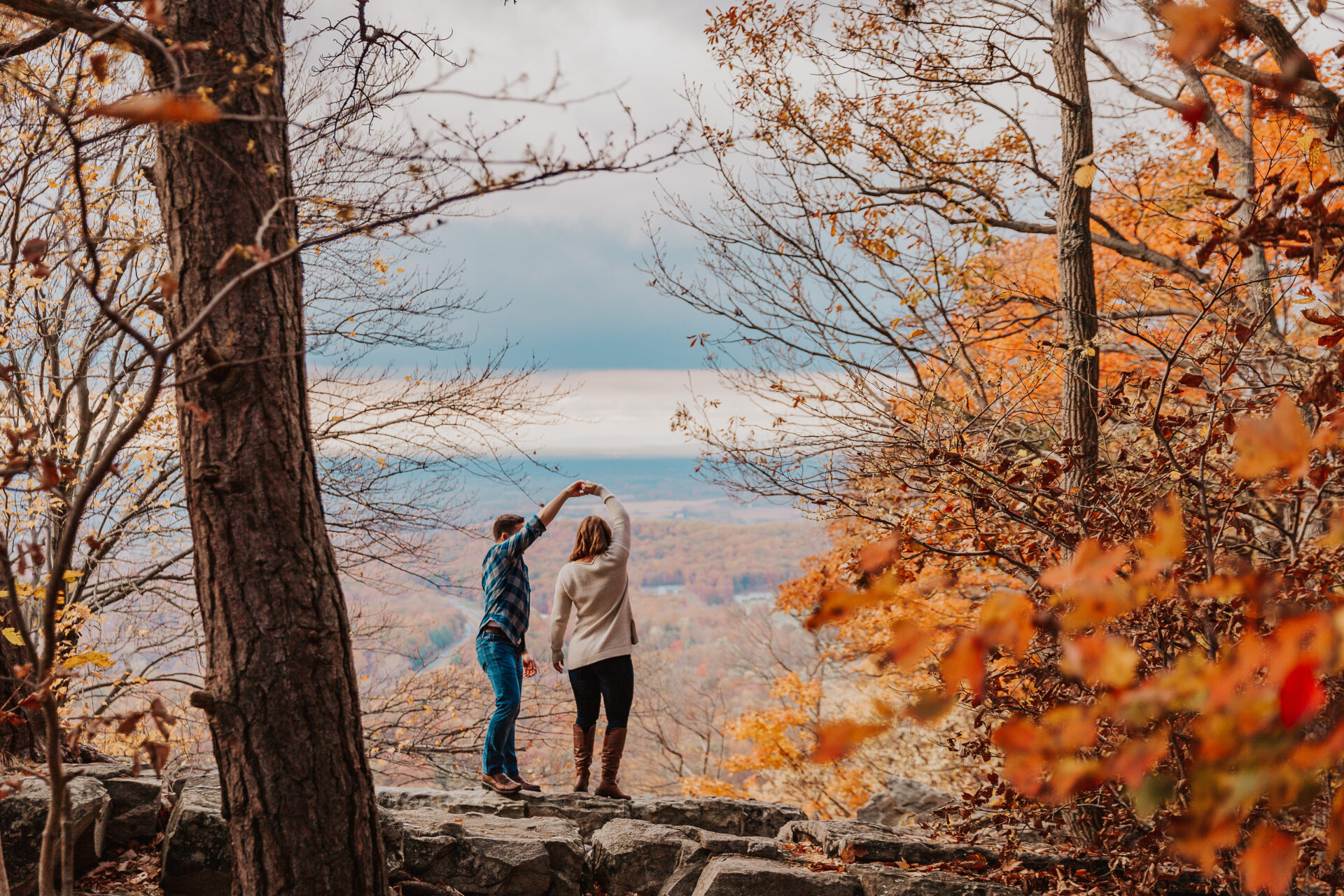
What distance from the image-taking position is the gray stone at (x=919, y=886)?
388cm

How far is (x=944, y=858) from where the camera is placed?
15.1 feet

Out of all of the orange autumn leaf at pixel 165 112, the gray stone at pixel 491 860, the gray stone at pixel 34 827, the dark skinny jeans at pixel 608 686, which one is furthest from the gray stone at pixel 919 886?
the orange autumn leaf at pixel 165 112

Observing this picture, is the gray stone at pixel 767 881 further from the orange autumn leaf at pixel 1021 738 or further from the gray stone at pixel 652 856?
the orange autumn leaf at pixel 1021 738

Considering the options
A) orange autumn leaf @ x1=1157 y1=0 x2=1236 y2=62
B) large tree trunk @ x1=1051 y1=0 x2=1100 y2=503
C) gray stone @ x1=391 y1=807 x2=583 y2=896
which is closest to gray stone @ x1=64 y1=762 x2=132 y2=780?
gray stone @ x1=391 y1=807 x2=583 y2=896

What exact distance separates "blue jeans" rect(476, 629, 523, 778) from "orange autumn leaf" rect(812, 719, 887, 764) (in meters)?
4.42

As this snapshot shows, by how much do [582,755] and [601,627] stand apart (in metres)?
1.06

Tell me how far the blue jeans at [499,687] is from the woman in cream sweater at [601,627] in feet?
1.06

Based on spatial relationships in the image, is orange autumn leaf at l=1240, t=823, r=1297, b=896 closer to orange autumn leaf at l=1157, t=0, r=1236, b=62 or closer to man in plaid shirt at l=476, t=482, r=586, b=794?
orange autumn leaf at l=1157, t=0, r=1236, b=62

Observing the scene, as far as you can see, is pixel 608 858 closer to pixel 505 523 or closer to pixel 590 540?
pixel 590 540

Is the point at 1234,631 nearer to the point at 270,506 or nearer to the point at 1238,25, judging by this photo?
the point at 1238,25

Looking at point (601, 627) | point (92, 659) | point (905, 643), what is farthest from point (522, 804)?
point (905, 643)

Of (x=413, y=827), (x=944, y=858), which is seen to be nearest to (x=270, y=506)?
(x=413, y=827)

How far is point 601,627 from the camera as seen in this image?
5441mm

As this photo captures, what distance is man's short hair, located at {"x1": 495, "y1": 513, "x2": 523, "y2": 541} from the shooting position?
5.65m
